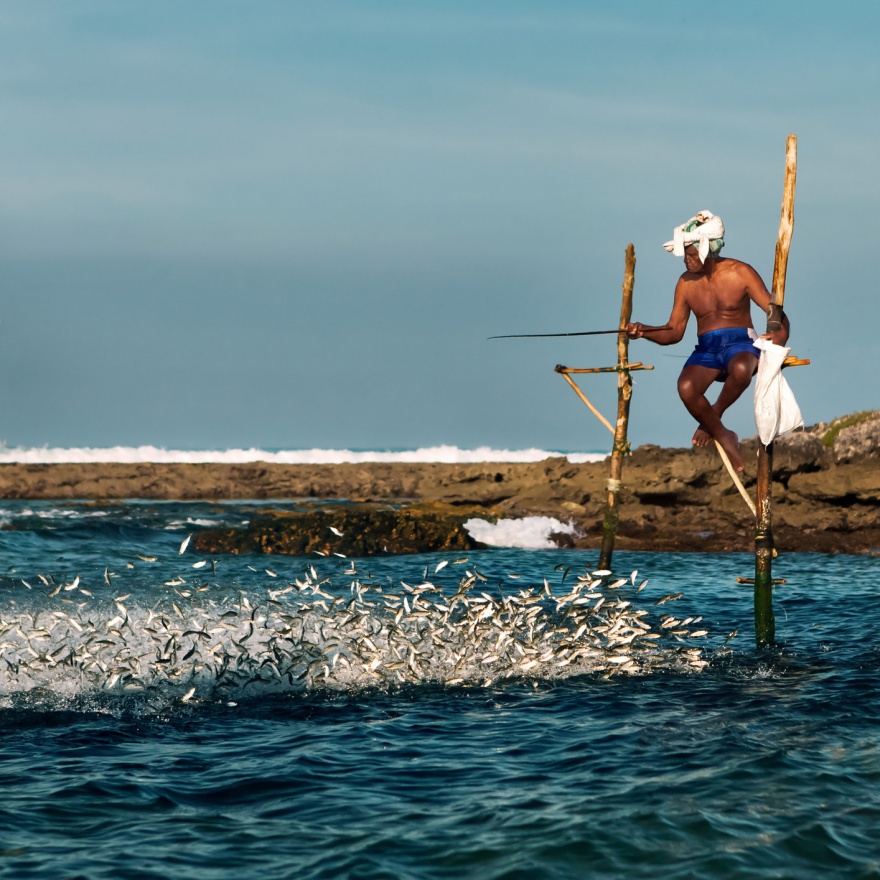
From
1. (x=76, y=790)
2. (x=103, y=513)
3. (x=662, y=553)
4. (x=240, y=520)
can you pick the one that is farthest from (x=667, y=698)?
(x=103, y=513)

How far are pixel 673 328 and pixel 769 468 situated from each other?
1.97m

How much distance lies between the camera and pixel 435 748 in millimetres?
8523

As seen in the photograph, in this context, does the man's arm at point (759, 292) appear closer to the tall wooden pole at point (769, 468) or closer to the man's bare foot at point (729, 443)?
the tall wooden pole at point (769, 468)

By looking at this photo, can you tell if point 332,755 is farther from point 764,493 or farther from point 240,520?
point 240,520

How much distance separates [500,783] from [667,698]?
3.18m

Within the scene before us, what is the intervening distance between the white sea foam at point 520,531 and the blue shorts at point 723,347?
15.7 metres

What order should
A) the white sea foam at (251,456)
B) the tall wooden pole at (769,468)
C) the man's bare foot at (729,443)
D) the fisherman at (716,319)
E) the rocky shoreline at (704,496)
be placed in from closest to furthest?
the fisherman at (716,319) → the man's bare foot at (729,443) → the tall wooden pole at (769,468) → the rocky shoreline at (704,496) → the white sea foam at (251,456)

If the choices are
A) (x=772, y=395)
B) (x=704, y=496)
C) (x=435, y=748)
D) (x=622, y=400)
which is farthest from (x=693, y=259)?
(x=704, y=496)

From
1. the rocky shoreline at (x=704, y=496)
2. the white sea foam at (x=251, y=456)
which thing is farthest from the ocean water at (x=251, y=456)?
the rocky shoreline at (x=704, y=496)

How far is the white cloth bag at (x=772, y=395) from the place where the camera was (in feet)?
34.8

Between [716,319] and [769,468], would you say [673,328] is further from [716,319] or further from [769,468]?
[769,468]

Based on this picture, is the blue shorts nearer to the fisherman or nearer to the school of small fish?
the fisherman

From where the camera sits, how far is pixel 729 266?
10.9 meters

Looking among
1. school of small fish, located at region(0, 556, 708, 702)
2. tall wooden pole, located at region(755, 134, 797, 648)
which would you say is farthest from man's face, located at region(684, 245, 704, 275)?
school of small fish, located at region(0, 556, 708, 702)
